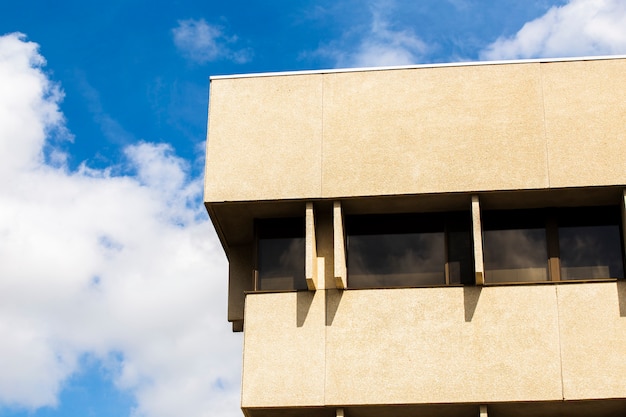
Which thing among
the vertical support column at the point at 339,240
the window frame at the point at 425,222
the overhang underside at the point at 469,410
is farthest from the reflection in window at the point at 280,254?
the overhang underside at the point at 469,410

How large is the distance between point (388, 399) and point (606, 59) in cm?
894

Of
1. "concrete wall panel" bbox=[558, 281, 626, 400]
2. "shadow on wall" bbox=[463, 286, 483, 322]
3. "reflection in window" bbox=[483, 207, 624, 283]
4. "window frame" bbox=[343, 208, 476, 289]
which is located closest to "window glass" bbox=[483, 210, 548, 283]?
"reflection in window" bbox=[483, 207, 624, 283]

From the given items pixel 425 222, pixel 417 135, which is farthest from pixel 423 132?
pixel 425 222

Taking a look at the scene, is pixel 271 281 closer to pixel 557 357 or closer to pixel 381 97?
pixel 381 97

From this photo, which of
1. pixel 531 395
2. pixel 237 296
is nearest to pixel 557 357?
pixel 531 395

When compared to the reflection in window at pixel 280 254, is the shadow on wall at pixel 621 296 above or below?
below

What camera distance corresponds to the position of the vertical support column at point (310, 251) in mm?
25859

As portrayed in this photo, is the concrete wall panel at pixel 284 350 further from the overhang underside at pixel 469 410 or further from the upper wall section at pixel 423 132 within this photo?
the upper wall section at pixel 423 132

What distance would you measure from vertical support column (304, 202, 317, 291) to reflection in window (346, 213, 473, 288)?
3.19ft

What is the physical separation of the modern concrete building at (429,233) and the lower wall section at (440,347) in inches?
1.3

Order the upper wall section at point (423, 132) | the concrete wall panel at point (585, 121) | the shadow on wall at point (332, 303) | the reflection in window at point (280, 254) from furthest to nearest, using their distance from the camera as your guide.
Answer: the reflection in window at point (280, 254), the upper wall section at point (423, 132), the concrete wall panel at point (585, 121), the shadow on wall at point (332, 303)

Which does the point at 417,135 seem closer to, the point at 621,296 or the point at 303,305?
the point at 303,305

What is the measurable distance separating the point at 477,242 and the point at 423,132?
2.74 meters

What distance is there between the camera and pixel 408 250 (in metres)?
27.0
